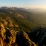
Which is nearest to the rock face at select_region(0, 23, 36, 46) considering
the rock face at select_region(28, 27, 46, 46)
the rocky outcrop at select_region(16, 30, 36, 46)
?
the rocky outcrop at select_region(16, 30, 36, 46)

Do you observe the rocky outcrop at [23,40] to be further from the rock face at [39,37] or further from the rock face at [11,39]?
the rock face at [39,37]

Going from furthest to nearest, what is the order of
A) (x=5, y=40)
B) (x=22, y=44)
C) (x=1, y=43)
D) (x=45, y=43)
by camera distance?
(x=45, y=43)
(x=22, y=44)
(x=5, y=40)
(x=1, y=43)

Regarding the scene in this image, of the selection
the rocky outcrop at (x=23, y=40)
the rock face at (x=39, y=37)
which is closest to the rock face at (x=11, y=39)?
the rocky outcrop at (x=23, y=40)

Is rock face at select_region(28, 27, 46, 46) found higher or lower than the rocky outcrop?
lower

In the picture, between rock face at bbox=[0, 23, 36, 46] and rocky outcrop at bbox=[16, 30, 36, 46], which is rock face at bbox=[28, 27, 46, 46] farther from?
rock face at bbox=[0, 23, 36, 46]

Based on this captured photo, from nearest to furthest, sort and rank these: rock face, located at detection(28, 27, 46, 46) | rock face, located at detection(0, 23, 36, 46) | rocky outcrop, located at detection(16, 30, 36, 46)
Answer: rock face, located at detection(0, 23, 36, 46) < rocky outcrop, located at detection(16, 30, 36, 46) < rock face, located at detection(28, 27, 46, 46)

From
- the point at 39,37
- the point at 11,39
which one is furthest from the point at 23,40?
the point at 39,37

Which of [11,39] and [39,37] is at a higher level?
[11,39]

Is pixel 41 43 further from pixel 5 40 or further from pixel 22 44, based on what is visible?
pixel 5 40

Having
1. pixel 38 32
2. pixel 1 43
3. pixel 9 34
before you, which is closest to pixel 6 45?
pixel 1 43

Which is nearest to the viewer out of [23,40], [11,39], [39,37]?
[11,39]

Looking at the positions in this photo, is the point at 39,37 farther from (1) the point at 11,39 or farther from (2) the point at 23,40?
(1) the point at 11,39
